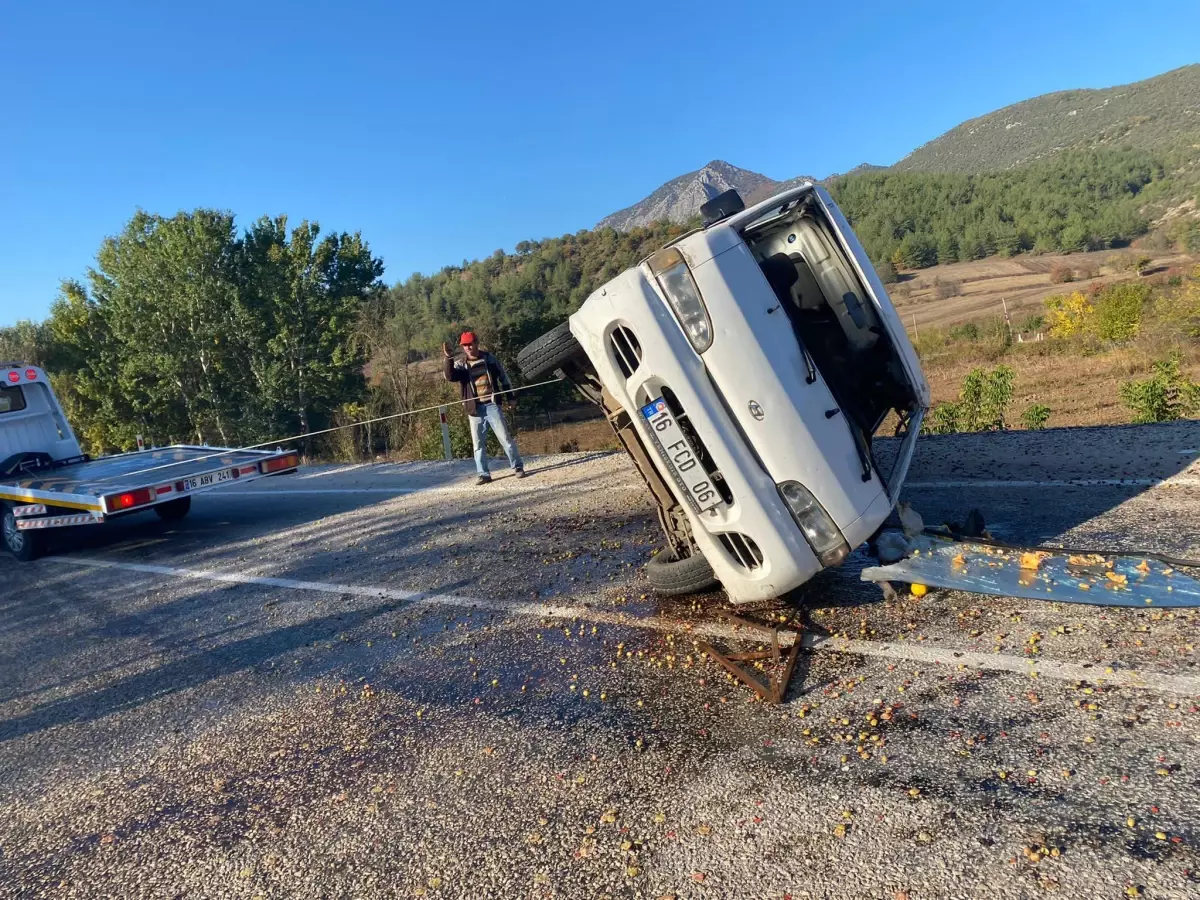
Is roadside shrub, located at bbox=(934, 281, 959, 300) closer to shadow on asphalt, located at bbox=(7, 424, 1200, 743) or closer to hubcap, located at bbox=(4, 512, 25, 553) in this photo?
shadow on asphalt, located at bbox=(7, 424, 1200, 743)

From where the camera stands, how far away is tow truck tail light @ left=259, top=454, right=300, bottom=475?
980 cm

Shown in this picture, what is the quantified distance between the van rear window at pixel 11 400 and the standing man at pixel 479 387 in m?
6.83

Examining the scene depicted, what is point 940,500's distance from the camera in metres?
6.33

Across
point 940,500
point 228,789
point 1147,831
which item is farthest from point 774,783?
point 940,500

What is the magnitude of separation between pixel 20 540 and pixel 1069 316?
119 ft

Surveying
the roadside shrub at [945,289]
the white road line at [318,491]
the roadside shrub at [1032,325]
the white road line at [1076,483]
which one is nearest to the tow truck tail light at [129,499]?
the white road line at [318,491]

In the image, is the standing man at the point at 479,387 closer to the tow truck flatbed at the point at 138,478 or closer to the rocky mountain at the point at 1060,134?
the tow truck flatbed at the point at 138,478

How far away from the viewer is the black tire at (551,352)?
491cm

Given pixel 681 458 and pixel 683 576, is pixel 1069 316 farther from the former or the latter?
pixel 681 458

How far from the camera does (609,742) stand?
3254 mm

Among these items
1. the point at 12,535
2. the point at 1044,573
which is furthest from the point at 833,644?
the point at 12,535

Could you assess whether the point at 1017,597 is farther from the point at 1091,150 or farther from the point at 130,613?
the point at 1091,150

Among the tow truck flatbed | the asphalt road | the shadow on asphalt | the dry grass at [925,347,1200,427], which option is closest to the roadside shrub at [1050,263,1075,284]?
the dry grass at [925,347,1200,427]

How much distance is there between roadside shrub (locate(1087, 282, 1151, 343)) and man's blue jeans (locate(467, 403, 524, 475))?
73.8 ft
